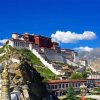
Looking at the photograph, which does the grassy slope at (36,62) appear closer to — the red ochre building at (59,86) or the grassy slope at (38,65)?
the grassy slope at (38,65)

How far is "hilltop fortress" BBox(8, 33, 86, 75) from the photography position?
12294 cm

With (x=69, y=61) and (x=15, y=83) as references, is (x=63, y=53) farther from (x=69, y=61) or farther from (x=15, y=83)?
(x=15, y=83)

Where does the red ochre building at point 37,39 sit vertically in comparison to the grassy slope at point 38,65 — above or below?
above

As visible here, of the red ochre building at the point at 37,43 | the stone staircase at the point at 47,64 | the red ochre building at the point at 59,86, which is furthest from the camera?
the red ochre building at the point at 37,43

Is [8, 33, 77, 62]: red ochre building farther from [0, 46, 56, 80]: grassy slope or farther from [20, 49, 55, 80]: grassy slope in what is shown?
[20, 49, 55, 80]: grassy slope

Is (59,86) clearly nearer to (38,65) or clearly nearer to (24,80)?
(38,65)

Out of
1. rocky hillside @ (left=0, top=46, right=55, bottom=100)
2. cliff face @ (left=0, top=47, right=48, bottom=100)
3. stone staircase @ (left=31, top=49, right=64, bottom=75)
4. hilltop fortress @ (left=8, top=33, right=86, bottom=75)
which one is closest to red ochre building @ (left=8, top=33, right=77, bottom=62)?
hilltop fortress @ (left=8, top=33, right=86, bottom=75)

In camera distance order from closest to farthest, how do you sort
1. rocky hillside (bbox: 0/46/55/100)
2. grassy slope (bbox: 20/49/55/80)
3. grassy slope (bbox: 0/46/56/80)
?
rocky hillside (bbox: 0/46/55/100), grassy slope (bbox: 0/46/56/80), grassy slope (bbox: 20/49/55/80)

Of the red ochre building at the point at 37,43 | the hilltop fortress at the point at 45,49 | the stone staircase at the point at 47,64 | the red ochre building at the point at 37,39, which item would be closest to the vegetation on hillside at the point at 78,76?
the hilltop fortress at the point at 45,49

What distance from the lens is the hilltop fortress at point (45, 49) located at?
122938 mm

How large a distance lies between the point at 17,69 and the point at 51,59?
2211 inches

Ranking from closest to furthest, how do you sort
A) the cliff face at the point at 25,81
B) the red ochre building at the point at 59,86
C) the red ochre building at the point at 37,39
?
the cliff face at the point at 25,81, the red ochre building at the point at 59,86, the red ochre building at the point at 37,39

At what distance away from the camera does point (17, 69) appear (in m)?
78.8

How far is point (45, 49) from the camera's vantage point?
134 metres
